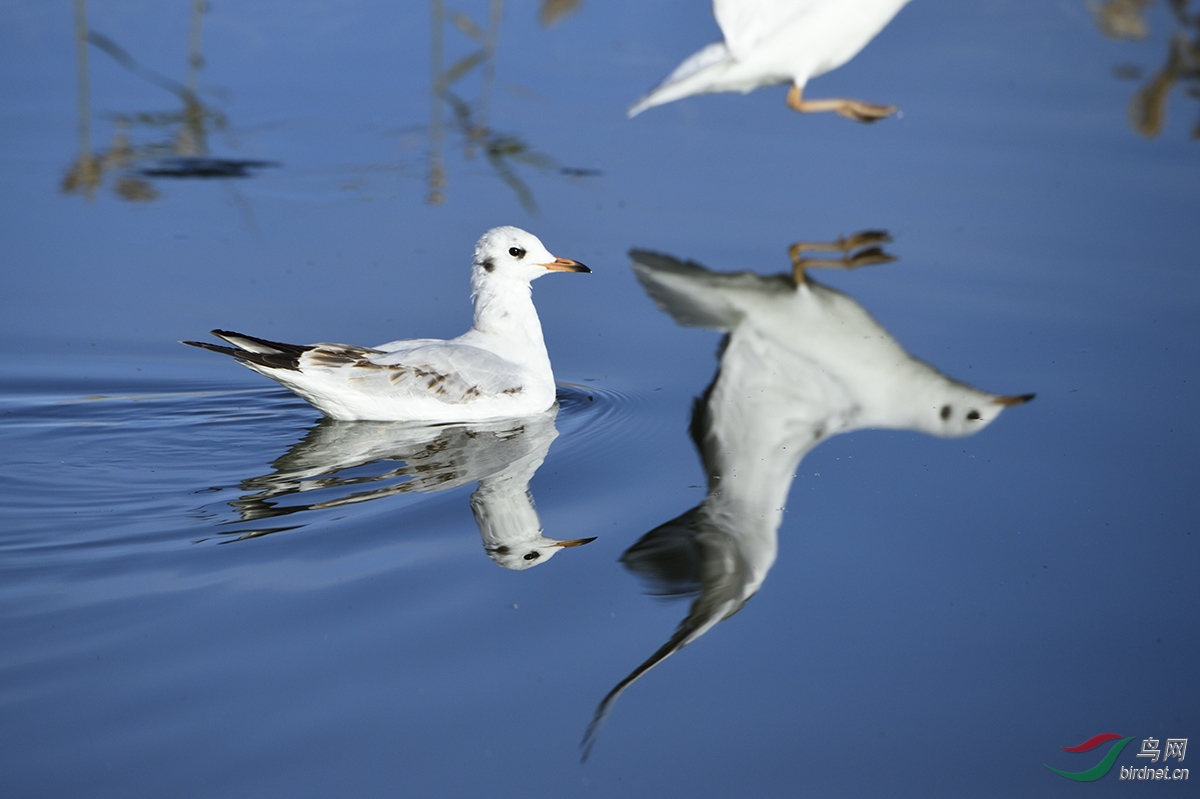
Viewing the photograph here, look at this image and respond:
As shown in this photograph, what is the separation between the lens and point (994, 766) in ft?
11.5

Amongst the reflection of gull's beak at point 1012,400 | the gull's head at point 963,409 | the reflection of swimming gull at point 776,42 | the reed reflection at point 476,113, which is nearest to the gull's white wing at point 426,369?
the gull's head at point 963,409

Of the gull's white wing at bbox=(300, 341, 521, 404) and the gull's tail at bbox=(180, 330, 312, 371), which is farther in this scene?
the gull's white wing at bbox=(300, 341, 521, 404)

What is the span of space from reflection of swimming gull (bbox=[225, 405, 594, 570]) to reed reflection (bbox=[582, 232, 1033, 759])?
1.49 ft

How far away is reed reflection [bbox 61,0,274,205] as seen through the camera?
862cm

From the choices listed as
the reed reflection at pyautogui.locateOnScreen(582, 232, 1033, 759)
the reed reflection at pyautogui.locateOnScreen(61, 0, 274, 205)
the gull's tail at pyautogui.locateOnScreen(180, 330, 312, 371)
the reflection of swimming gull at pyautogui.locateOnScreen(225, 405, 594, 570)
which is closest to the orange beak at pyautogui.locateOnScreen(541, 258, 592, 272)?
the reflection of swimming gull at pyautogui.locateOnScreen(225, 405, 594, 570)

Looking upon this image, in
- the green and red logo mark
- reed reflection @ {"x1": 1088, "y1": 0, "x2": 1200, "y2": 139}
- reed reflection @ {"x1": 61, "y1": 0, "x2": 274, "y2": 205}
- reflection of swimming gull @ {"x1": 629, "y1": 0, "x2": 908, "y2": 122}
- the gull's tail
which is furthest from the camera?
reed reflection @ {"x1": 1088, "y1": 0, "x2": 1200, "y2": 139}

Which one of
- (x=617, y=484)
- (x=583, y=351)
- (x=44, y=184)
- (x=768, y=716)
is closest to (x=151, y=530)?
(x=617, y=484)

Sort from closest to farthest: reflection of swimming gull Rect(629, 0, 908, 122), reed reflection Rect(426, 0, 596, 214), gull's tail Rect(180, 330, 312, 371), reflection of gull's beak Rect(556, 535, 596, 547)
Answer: reflection of gull's beak Rect(556, 535, 596, 547)
gull's tail Rect(180, 330, 312, 371)
reflection of swimming gull Rect(629, 0, 908, 122)
reed reflection Rect(426, 0, 596, 214)

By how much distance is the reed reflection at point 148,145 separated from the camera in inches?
339

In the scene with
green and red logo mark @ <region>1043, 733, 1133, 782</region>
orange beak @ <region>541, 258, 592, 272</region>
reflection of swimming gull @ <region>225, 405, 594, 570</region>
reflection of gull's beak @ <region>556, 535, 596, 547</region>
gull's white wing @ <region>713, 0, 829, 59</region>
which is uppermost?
gull's white wing @ <region>713, 0, 829, 59</region>

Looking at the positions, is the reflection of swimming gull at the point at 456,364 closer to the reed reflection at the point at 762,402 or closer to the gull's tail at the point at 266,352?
the gull's tail at the point at 266,352

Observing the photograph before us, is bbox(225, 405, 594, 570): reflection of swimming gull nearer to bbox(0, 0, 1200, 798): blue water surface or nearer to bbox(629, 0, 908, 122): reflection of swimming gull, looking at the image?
bbox(0, 0, 1200, 798): blue water surface

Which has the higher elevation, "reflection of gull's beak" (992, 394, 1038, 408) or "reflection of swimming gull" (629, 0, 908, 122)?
"reflection of swimming gull" (629, 0, 908, 122)

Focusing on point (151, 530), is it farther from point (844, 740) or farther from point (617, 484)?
point (844, 740)
